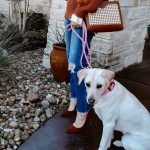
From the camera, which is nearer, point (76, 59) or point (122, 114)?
point (122, 114)

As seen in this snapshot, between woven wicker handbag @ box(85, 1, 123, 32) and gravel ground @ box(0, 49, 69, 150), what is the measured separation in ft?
4.27

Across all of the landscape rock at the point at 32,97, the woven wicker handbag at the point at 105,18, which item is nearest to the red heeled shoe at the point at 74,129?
the landscape rock at the point at 32,97

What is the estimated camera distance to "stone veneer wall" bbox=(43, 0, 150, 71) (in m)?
5.28

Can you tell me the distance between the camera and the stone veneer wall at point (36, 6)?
24.3 ft

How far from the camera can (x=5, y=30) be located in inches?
235

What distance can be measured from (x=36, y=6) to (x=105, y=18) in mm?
4546

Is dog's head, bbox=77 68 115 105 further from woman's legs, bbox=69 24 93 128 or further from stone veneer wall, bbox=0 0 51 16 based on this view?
stone veneer wall, bbox=0 0 51 16

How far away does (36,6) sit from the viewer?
756 cm

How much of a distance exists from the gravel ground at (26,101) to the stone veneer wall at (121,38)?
1.55 ft

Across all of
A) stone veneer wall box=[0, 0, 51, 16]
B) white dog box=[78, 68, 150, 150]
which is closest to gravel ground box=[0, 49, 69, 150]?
white dog box=[78, 68, 150, 150]

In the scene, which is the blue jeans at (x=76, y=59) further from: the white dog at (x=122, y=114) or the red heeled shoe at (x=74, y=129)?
the white dog at (x=122, y=114)

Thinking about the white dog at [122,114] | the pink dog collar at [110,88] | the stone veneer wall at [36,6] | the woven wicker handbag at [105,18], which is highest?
the woven wicker handbag at [105,18]

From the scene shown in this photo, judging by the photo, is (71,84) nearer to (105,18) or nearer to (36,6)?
(105,18)

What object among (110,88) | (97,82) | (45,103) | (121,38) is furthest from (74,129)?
(121,38)
